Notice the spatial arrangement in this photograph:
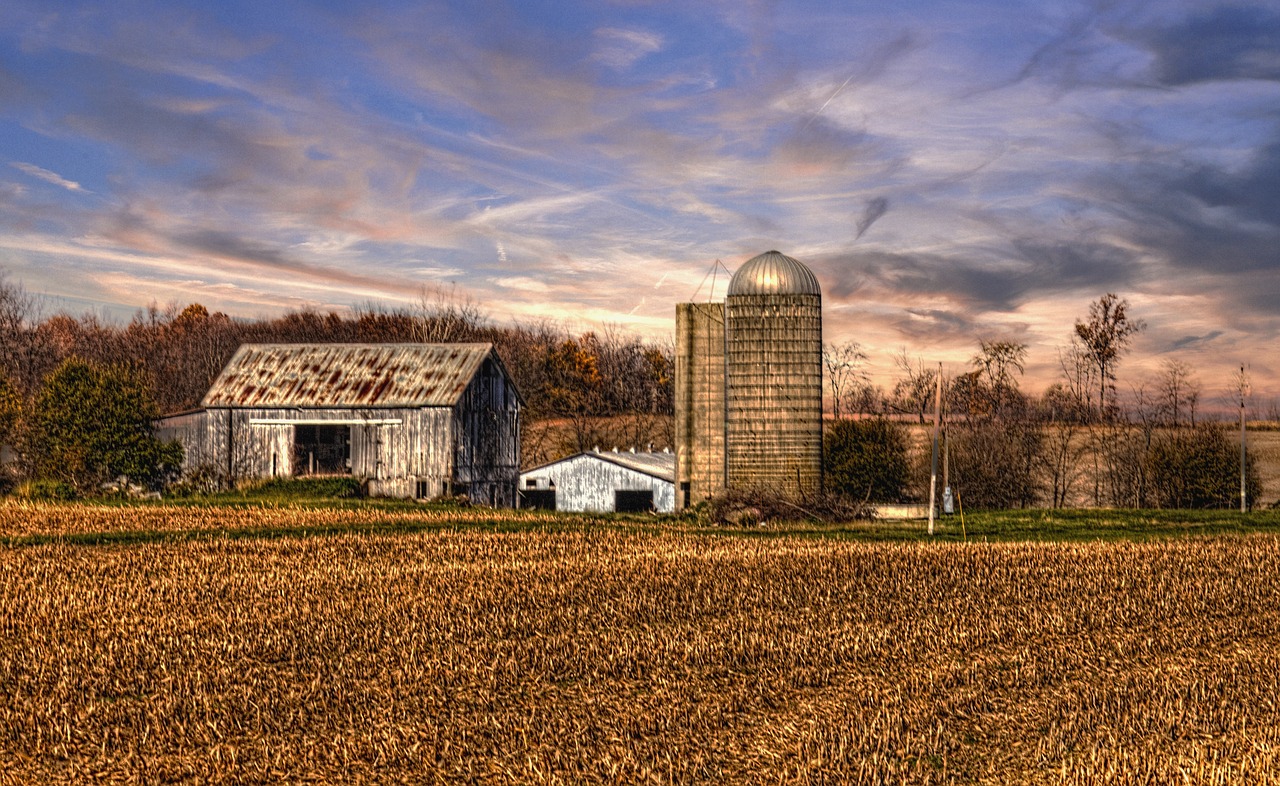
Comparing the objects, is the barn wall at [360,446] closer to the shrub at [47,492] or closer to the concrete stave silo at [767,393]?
the shrub at [47,492]

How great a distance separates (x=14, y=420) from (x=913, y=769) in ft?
164

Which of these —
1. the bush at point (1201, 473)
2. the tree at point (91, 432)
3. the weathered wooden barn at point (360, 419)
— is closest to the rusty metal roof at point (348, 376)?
the weathered wooden barn at point (360, 419)

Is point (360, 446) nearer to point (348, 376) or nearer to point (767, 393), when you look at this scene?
point (348, 376)

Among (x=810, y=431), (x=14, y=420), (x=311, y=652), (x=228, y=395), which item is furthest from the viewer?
(x=14, y=420)

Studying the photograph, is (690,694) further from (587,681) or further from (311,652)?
(311,652)

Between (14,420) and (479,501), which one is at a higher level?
(14,420)

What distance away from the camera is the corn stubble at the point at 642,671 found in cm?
916

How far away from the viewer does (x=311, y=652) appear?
44.9ft

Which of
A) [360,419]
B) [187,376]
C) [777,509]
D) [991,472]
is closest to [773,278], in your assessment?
[777,509]

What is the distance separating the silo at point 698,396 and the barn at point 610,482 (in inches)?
291

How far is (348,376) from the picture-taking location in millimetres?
44938

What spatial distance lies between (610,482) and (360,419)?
9562 mm

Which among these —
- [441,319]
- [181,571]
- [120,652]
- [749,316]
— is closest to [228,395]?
[749,316]

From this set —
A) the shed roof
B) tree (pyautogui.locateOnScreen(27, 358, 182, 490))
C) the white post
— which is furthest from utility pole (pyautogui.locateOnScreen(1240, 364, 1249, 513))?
tree (pyautogui.locateOnScreen(27, 358, 182, 490))
